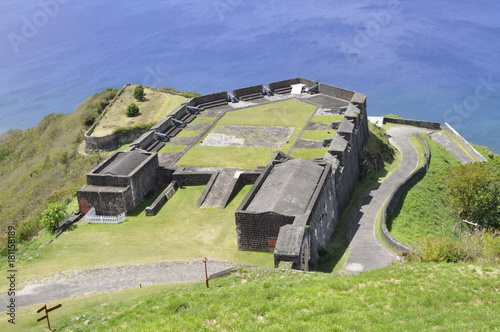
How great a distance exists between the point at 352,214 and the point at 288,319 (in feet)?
60.4

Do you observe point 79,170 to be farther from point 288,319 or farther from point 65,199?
point 288,319

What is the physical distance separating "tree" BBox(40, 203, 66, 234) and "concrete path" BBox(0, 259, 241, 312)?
19.6 ft

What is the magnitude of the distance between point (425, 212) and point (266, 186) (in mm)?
14175

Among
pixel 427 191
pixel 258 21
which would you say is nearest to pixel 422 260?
pixel 427 191

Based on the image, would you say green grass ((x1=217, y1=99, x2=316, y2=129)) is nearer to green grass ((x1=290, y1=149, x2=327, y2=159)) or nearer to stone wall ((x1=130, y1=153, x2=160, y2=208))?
green grass ((x1=290, y1=149, x2=327, y2=159))

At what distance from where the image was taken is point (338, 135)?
3594 centimetres

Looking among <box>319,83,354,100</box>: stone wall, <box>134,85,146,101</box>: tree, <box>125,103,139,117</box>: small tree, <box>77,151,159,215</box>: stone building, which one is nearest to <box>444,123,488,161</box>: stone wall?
<box>319,83,354,100</box>: stone wall

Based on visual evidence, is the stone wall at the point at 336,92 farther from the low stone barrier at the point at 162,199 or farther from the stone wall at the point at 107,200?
the stone wall at the point at 107,200

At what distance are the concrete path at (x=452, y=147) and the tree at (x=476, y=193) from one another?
1018 cm

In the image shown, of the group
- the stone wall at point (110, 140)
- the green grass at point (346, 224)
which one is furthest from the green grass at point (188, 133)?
the green grass at point (346, 224)

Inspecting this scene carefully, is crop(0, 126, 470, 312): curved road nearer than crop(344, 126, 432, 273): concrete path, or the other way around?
crop(0, 126, 470, 312): curved road

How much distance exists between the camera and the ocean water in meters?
83.7

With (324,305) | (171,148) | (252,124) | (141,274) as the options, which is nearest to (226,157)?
(171,148)

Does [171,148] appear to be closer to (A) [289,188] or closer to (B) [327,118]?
(B) [327,118]
